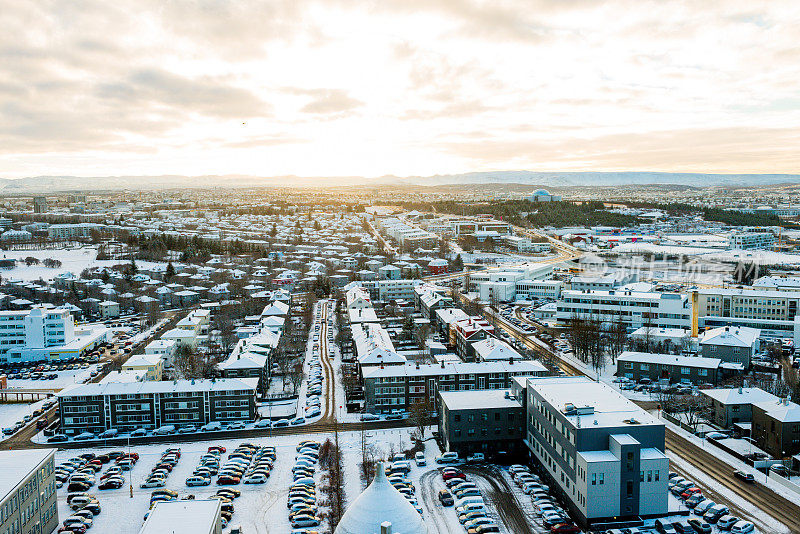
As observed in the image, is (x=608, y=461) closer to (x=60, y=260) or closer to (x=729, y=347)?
(x=729, y=347)

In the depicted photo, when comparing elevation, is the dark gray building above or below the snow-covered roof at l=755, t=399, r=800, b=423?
below

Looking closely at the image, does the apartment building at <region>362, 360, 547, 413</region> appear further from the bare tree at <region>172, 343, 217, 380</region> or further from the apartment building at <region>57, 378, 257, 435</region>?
the bare tree at <region>172, 343, 217, 380</region>

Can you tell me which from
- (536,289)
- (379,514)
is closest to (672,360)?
(379,514)

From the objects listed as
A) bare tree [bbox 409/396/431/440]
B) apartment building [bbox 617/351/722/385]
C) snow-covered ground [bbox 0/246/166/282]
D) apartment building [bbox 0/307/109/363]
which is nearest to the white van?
bare tree [bbox 409/396/431/440]

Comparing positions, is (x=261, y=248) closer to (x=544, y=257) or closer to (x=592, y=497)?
(x=544, y=257)

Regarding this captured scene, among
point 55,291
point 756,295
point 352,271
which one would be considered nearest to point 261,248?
point 352,271

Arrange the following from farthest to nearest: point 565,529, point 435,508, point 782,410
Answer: point 782,410
point 435,508
point 565,529
